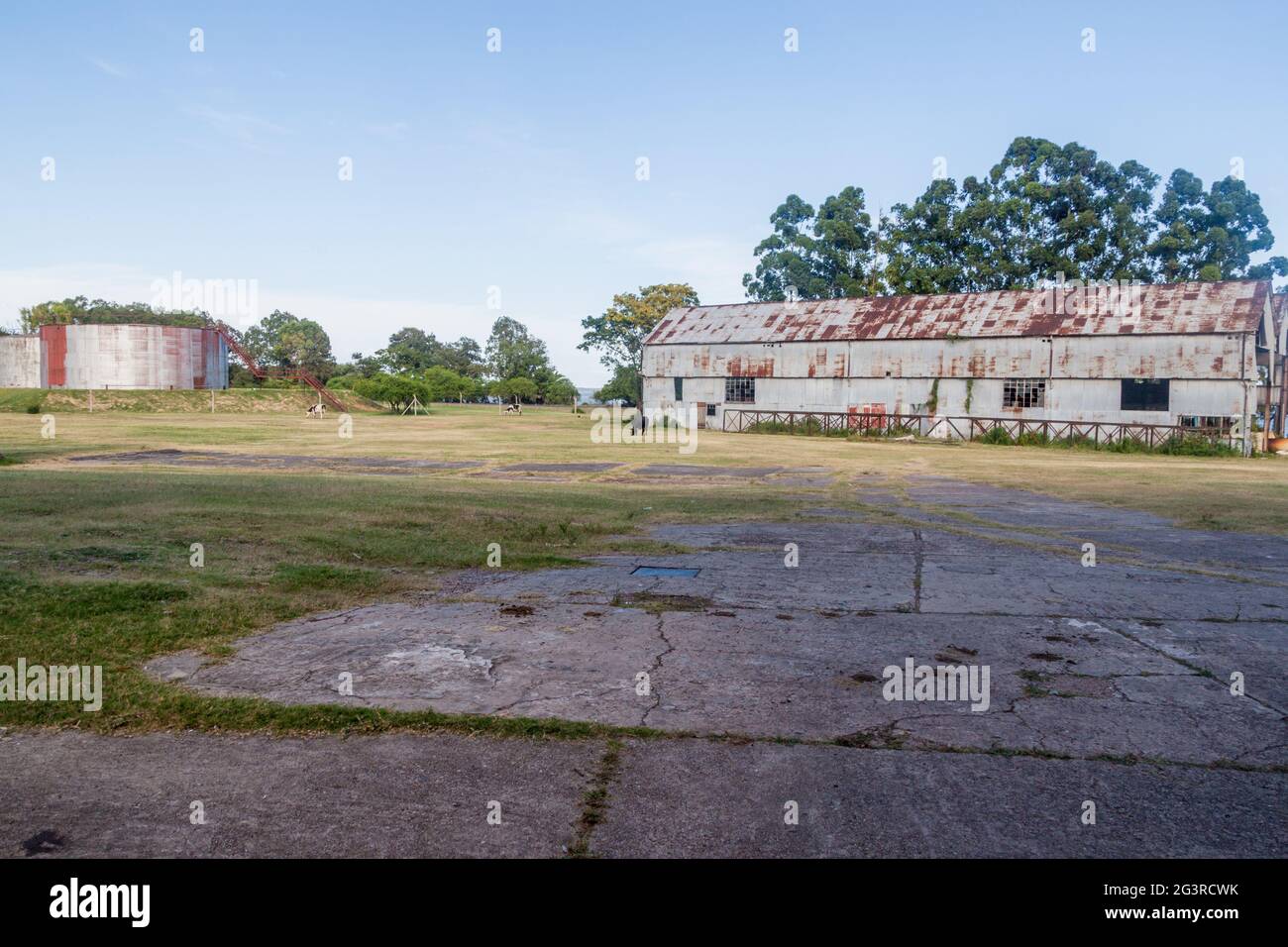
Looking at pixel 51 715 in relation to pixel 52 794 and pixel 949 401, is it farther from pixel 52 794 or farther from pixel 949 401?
pixel 949 401

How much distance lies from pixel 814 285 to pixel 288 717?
2352 inches

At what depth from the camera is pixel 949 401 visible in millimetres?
41438

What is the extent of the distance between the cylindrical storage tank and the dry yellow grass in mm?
22079

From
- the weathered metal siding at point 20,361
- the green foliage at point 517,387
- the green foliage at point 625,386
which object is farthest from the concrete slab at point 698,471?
the green foliage at point 517,387

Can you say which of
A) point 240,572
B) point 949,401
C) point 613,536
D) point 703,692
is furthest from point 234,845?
point 949,401

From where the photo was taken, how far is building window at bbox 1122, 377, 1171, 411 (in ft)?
118

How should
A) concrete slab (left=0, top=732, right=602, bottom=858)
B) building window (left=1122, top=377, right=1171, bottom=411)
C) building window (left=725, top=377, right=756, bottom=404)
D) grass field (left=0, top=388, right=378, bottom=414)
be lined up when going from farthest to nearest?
grass field (left=0, top=388, right=378, bottom=414) < building window (left=725, top=377, right=756, bottom=404) < building window (left=1122, top=377, right=1171, bottom=411) < concrete slab (left=0, top=732, right=602, bottom=858)

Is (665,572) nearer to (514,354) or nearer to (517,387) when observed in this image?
(517,387)

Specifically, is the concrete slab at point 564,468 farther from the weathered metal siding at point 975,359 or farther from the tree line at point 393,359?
the tree line at point 393,359

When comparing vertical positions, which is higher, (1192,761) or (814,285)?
(814,285)

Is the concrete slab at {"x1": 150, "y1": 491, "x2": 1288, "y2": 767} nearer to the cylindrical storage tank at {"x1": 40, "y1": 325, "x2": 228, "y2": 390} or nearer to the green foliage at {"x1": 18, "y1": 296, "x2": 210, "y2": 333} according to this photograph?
the cylindrical storage tank at {"x1": 40, "y1": 325, "x2": 228, "y2": 390}

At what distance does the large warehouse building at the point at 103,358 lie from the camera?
6303cm

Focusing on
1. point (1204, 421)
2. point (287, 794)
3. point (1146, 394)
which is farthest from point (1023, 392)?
point (287, 794)

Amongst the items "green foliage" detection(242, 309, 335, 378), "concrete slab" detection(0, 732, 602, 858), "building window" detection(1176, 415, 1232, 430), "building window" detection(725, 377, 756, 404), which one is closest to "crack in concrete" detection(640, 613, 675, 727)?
"concrete slab" detection(0, 732, 602, 858)
